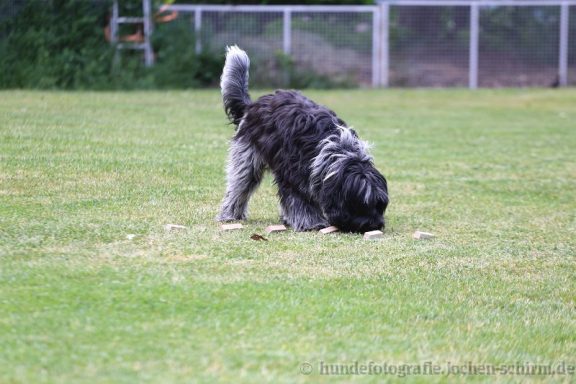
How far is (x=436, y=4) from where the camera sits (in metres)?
24.5

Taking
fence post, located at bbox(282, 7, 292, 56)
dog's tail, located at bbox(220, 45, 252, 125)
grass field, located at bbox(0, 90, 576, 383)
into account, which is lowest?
grass field, located at bbox(0, 90, 576, 383)

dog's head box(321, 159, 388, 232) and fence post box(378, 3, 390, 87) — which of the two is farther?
fence post box(378, 3, 390, 87)

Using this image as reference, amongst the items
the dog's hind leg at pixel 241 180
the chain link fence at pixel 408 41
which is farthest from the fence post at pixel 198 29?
the dog's hind leg at pixel 241 180

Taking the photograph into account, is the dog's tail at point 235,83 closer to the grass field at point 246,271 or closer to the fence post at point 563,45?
the grass field at point 246,271

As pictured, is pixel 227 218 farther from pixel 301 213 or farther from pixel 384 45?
pixel 384 45

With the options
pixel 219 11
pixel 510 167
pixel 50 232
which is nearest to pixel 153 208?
pixel 50 232

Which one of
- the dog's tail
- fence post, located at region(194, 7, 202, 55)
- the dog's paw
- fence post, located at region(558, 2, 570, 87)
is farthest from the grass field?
fence post, located at region(558, 2, 570, 87)

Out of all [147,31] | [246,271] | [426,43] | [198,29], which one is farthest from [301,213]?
[426,43]

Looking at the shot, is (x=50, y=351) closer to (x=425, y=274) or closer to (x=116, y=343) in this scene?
(x=116, y=343)

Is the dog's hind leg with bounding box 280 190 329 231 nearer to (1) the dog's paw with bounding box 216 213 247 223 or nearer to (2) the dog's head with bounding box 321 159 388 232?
(2) the dog's head with bounding box 321 159 388 232

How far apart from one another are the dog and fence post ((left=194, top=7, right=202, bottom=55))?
1308cm

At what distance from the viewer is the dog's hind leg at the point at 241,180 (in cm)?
903

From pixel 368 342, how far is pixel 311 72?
1764 cm

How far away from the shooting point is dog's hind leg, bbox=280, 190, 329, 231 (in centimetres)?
862
